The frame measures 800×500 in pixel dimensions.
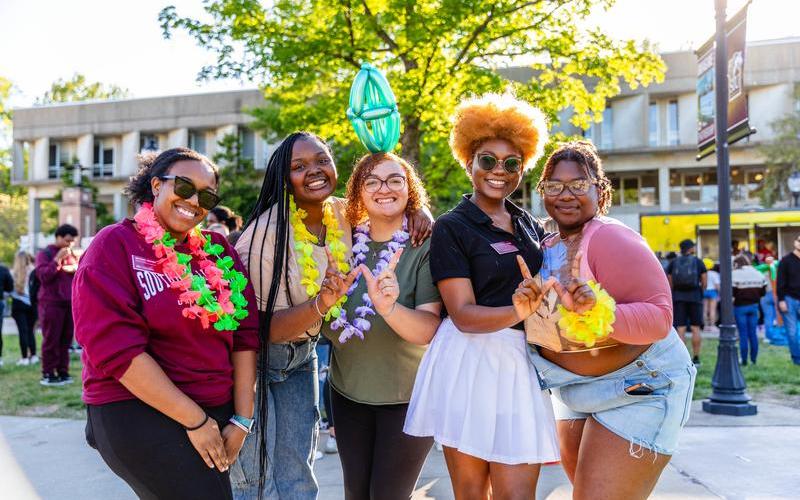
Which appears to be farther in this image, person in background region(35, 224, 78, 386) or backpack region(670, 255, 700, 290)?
backpack region(670, 255, 700, 290)

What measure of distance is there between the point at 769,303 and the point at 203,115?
28396 mm

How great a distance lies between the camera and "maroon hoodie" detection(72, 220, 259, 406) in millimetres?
2143

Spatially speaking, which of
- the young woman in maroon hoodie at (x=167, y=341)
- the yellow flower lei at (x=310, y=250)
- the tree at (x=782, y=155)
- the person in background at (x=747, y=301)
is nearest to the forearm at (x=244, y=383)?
the young woman in maroon hoodie at (x=167, y=341)

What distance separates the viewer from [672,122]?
100 feet

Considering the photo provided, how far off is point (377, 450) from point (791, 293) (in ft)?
29.7

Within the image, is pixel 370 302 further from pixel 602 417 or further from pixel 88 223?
pixel 88 223

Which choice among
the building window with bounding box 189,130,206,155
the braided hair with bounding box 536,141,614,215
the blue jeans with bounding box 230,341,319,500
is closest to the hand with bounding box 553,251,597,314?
the braided hair with bounding box 536,141,614,215

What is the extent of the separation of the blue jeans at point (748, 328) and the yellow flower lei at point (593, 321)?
9008 millimetres

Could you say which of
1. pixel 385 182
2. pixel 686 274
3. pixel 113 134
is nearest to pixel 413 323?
pixel 385 182

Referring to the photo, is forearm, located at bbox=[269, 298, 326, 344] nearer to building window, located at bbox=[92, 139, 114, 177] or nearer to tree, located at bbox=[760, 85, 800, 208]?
tree, located at bbox=[760, 85, 800, 208]

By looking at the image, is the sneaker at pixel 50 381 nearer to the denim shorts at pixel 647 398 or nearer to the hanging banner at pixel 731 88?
the denim shorts at pixel 647 398

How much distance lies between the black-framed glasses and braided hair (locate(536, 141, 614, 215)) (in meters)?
1.39

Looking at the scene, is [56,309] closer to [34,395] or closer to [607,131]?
[34,395]

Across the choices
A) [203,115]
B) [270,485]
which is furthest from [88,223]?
[270,485]
